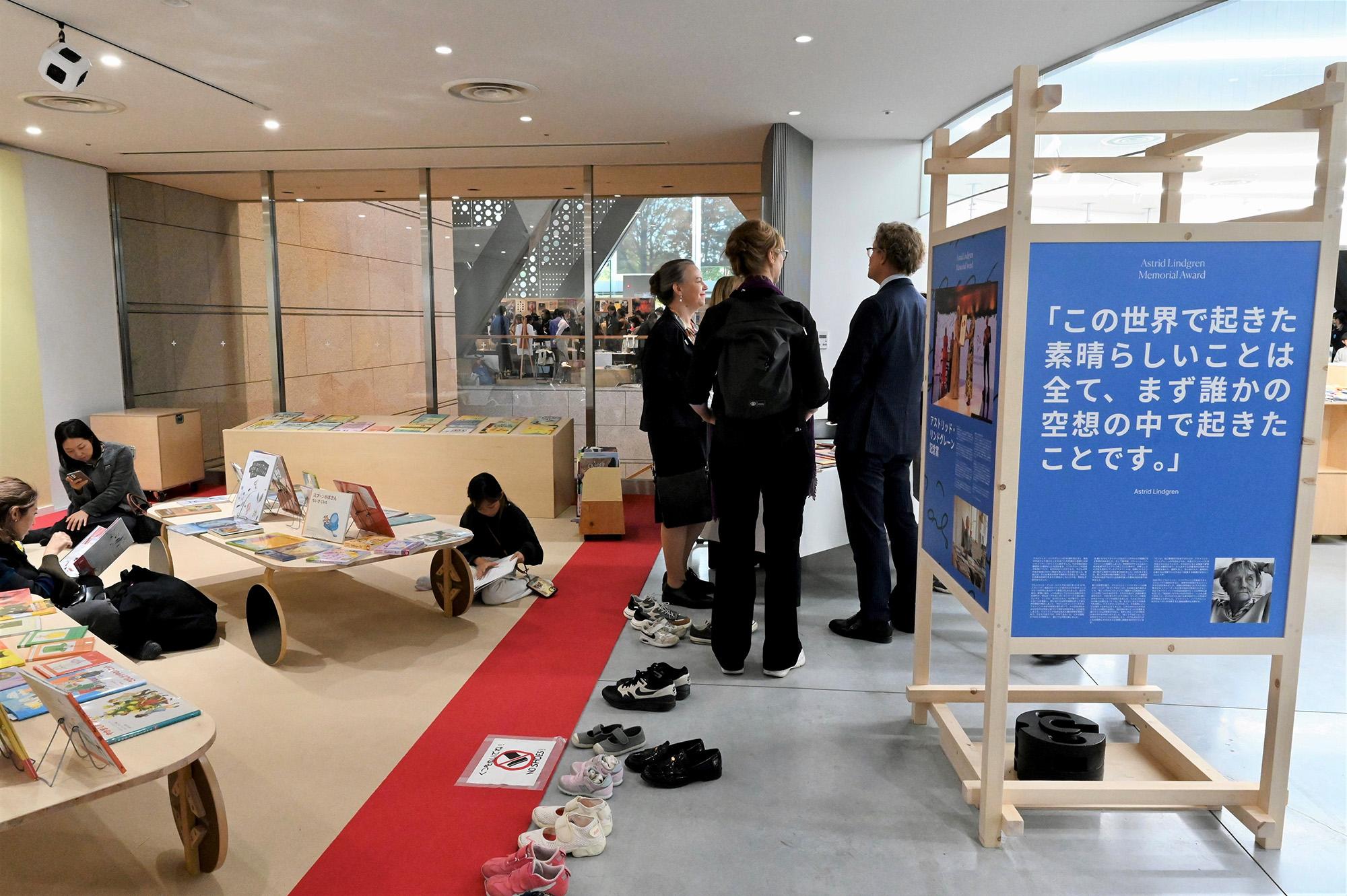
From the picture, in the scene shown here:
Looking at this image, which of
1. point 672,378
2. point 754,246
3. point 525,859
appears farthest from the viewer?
point 672,378

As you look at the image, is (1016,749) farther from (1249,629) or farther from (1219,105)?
(1219,105)

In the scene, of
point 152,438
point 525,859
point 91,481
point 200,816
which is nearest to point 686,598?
point 525,859

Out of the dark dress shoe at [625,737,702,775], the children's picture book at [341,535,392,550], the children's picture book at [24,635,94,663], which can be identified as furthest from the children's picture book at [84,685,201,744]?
the children's picture book at [341,535,392,550]

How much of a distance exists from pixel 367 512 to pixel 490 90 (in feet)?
8.79

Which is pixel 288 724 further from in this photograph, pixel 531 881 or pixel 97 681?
pixel 531 881

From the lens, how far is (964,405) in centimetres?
273

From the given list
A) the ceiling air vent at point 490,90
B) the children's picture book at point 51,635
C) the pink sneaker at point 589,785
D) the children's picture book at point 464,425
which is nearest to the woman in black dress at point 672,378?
the ceiling air vent at point 490,90

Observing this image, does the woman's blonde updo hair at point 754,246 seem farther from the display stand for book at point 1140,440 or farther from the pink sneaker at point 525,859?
the pink sneaker at point 525,859

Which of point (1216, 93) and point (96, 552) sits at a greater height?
point (1216, 93)

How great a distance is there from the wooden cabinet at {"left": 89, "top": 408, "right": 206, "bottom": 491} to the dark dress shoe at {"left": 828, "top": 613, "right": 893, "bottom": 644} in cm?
636

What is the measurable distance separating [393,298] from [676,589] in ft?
14.9

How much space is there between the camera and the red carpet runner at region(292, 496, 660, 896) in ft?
8.11

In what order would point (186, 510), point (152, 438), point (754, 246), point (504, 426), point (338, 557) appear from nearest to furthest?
point (754, 246) < point (338, 557) < point (186, 510) < point (504, 426) < point (152, 438)

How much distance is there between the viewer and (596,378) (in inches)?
314
